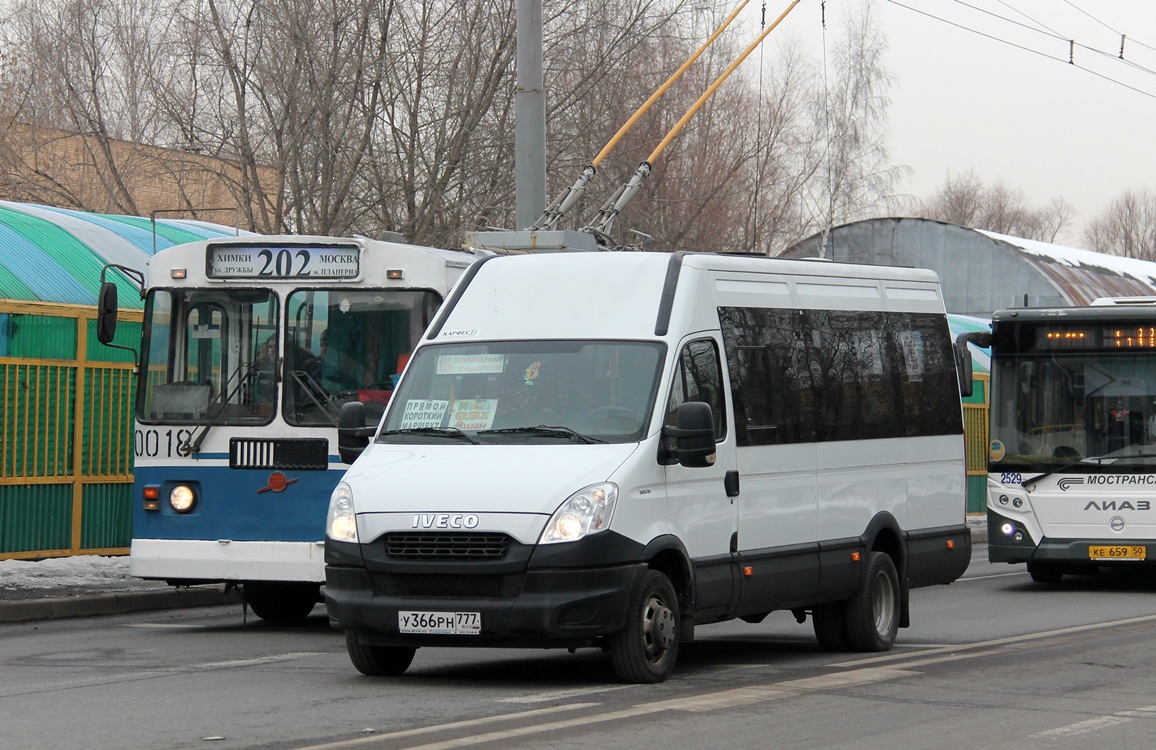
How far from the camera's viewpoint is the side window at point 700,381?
1002 centimetres

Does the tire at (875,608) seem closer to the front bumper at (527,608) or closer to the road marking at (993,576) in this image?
the front bumper at (527,608)

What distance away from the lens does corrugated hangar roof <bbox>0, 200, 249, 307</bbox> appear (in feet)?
60.6

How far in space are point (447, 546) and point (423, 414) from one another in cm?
122

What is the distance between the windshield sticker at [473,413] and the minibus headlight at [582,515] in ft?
3.31

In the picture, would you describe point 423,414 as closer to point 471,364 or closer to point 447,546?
point 471,364

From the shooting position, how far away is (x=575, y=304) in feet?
34.1

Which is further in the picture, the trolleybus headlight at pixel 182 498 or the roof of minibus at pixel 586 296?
the trolleybus headlight at pixel 182 498

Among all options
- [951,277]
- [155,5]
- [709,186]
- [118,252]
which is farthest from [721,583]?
[951,277]

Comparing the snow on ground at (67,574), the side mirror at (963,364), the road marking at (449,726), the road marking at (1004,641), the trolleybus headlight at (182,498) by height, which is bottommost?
the road marking at (1004,641)

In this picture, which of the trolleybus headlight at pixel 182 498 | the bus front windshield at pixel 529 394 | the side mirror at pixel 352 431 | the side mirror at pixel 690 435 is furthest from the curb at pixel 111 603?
the side mirror at pixel 690 435

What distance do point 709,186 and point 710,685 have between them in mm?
29795

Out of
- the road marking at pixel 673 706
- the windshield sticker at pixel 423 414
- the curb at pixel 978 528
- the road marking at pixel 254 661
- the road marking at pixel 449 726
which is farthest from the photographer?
the curb at pixel 978 528

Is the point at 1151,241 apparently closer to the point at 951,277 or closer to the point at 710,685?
the point at 951,277

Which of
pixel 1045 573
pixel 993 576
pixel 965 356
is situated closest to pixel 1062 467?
pixel 1045 573
